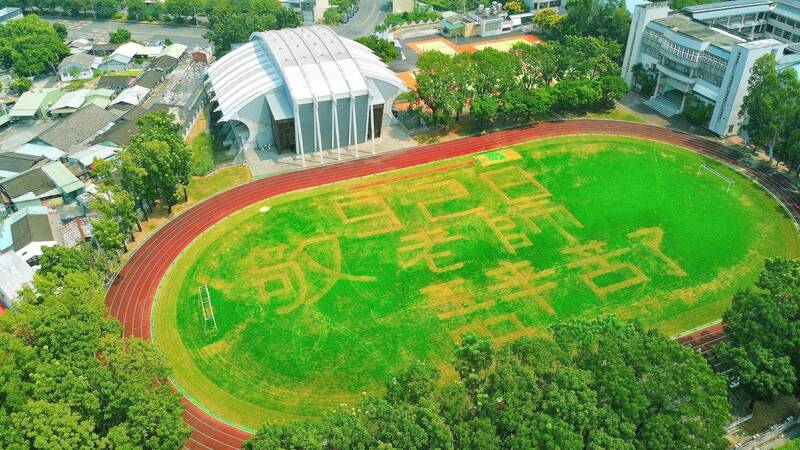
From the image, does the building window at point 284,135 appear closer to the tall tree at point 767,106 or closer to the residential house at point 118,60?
the residential house at point 118,60

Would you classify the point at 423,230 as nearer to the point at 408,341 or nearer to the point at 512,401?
the point at 408,341

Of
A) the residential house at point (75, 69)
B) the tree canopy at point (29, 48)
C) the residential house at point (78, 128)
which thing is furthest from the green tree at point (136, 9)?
the residential house at point (78, 128)

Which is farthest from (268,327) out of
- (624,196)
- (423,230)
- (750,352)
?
(624,196)

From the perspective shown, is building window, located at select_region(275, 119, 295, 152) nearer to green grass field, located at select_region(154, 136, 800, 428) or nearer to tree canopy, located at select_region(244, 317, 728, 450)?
green grass field, located at select_region(154, 136, 800, 428)

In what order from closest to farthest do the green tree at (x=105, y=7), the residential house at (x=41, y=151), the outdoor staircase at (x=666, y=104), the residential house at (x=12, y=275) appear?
the residential house at (x=12, y=275) < the residential house at (x=41, y=151) < the outdoor staircase at (x=666, y=104) < the green tree at (x=105, y=7)

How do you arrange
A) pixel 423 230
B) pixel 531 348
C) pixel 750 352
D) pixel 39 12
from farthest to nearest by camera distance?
pixel 39 12 → pixel 423 230 → pixel 750 352 → pixel 531 348

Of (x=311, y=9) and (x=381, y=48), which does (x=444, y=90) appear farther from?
(x=311, y=9)
